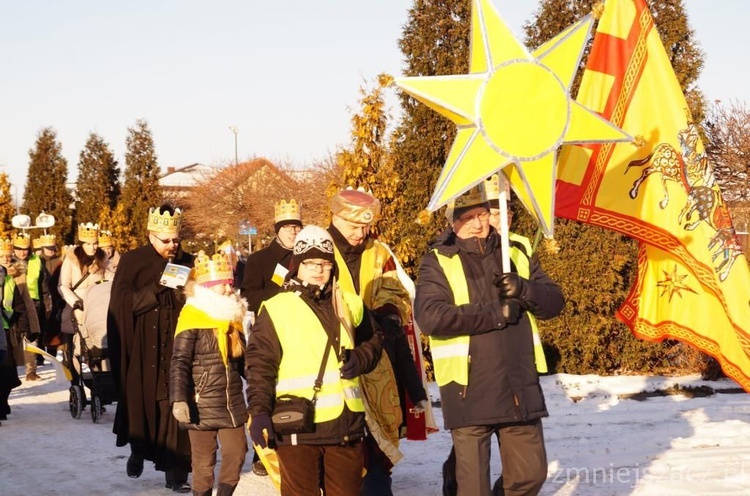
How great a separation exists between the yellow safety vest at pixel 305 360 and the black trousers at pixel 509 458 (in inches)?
26.9

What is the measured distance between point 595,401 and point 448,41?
4.79 m

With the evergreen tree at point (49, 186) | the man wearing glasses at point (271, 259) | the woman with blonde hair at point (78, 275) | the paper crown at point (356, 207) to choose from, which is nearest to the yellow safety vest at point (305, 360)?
the paper crown at point (356, 207)

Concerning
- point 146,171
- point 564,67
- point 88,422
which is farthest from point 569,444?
point 146,171

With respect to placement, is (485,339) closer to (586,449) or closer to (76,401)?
(586,449)

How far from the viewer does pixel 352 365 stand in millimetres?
5352

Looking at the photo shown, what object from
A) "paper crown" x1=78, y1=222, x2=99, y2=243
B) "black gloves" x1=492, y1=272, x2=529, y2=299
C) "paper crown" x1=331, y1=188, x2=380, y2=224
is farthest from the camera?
"paper crown" x1=78, y1=222, x2=99, y2=243

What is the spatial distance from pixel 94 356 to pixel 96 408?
0.74m

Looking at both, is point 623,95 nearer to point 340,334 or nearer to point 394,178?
point 340,334

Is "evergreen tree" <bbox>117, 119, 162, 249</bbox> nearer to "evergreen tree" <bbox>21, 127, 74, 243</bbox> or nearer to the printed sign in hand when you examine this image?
"evergreen tree" <bbox>21, 127, 74, 243</bbox>

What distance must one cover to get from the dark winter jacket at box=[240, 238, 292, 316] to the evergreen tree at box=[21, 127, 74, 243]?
3308 centimetres

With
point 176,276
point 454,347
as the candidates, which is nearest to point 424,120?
point 176,276

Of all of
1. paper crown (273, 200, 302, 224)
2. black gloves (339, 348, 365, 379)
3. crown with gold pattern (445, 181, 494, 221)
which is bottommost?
black gloves (339, 348, 365, 379)

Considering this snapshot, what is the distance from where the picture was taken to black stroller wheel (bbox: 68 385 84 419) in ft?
40.0

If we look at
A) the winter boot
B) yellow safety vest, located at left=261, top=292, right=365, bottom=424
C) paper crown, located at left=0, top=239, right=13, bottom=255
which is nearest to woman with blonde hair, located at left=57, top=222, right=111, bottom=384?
paper crown, located at left=0, top=239, right=13, bottom=255
